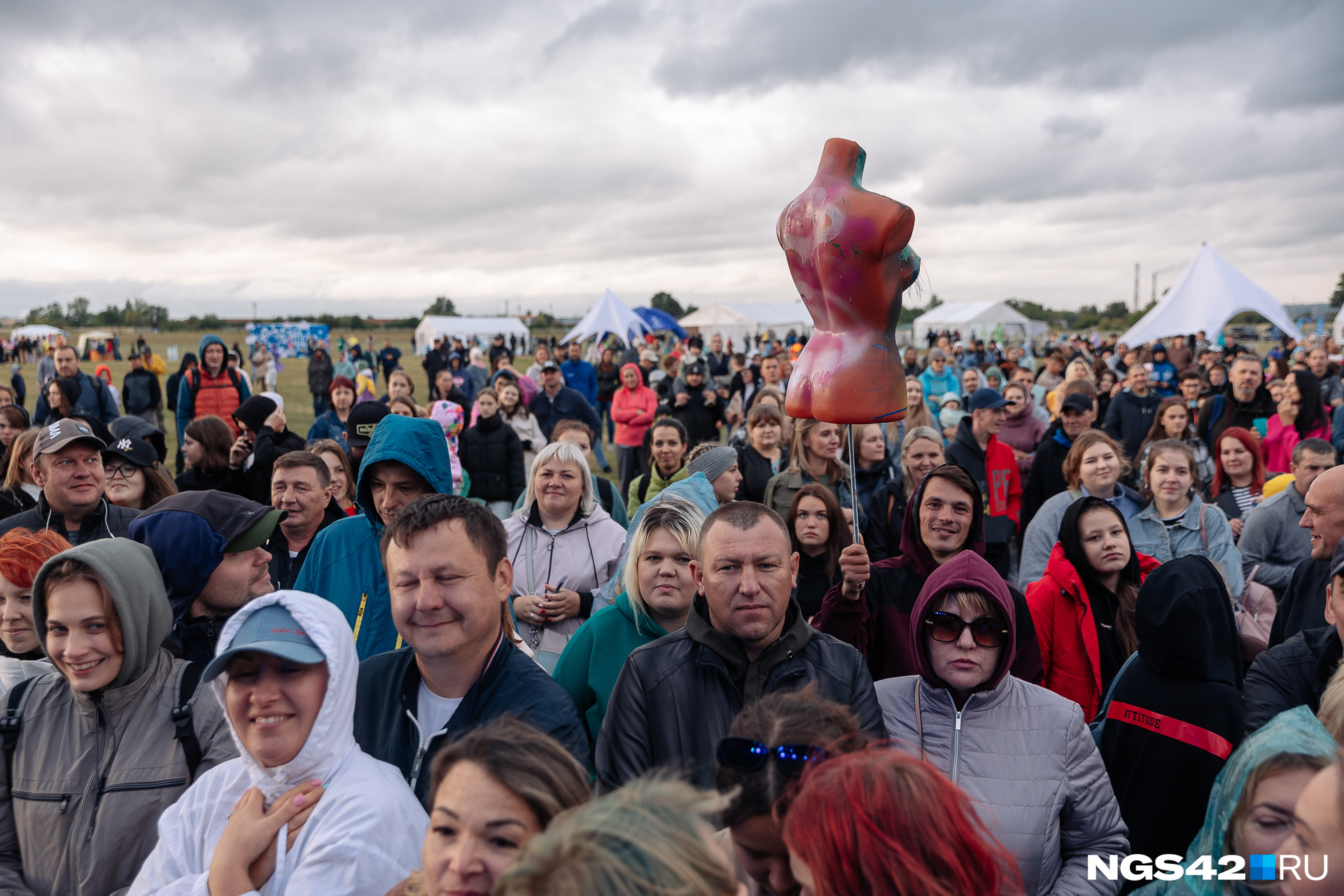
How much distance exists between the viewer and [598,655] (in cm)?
281

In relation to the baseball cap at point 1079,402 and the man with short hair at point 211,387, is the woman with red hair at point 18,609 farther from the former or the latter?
the baseball cap at point 1079,402

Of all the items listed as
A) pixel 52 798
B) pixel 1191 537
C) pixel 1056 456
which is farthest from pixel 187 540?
pixel 1056 456

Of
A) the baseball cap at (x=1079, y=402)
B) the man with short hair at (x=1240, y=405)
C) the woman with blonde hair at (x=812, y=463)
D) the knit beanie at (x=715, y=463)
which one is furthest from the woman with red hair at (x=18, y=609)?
the man with short hair at (x=1240, y=405)

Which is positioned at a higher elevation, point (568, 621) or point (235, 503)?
point (235, 503)

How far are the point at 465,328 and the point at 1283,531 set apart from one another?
4660 centimetres

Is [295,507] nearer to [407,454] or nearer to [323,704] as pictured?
Result: [407,454]

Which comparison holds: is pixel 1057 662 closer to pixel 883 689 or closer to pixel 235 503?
pixel 883 689

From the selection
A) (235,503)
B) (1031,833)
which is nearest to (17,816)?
(235,503)

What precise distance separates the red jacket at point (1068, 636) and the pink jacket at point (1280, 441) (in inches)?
166

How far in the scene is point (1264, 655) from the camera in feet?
9.04

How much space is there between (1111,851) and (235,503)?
3.02 metres

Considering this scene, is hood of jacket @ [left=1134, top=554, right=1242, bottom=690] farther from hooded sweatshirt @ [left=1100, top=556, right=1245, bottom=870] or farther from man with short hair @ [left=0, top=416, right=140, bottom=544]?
Result: man with short hair @ [left=0, top=416, right=140, bottom=544]

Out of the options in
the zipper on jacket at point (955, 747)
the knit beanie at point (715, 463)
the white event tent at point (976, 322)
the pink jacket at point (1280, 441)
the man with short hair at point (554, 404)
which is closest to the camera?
the zipper on jacket at point (955, 747)

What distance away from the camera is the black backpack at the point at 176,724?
2154 mm
